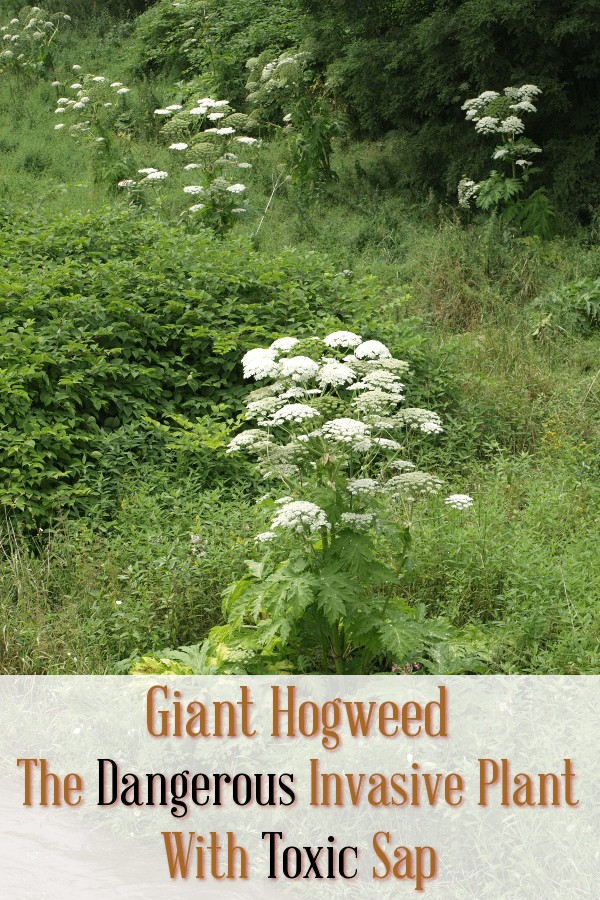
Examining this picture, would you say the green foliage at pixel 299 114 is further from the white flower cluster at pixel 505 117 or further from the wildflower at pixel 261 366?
the wildflower at pixel 261 366

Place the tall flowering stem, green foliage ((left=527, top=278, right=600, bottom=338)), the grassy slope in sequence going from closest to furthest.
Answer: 1. the tall flowering stem
2. the grassy slope
3. green foliage ((left=527, top=278, right=600, bottom=338))

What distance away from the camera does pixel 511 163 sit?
469 inches

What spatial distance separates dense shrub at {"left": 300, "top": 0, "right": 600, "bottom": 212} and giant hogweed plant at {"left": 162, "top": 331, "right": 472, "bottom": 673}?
825 cm

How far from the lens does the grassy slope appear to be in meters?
Result: 5.17

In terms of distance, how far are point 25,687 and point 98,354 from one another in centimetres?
286

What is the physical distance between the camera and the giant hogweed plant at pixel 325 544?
13.8ft

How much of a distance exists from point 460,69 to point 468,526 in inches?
328

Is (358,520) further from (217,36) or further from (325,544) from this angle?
(217,36)

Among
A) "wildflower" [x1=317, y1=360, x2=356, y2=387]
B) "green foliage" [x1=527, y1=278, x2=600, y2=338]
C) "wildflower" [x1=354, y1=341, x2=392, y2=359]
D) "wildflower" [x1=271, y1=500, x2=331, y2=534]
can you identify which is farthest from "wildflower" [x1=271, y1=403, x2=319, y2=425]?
"green foliage" [x1=527, y1=278, x2=600, y2=338]

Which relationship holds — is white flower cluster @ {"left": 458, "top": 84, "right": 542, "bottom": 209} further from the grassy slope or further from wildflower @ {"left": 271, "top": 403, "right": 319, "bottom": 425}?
wildflower @ {"left": 271, "top": 403, "right": 319, "bottom": 425}

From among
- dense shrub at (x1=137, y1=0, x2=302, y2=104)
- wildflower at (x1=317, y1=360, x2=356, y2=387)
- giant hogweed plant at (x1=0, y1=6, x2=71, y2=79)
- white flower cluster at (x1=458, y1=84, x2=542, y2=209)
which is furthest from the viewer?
giant hogweed plant at (x1=0, y1=6, x2=71, y2=79)

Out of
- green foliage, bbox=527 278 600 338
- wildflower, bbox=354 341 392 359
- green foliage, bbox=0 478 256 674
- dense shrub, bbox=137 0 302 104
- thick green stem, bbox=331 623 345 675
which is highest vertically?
wildflower, bbox=354 341 392 359

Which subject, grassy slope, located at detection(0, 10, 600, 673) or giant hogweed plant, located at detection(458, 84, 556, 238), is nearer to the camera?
grassy slope, located at detection(0, 10, 600, 673)

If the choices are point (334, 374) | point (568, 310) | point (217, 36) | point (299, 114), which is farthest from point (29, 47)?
point (334, 374)
